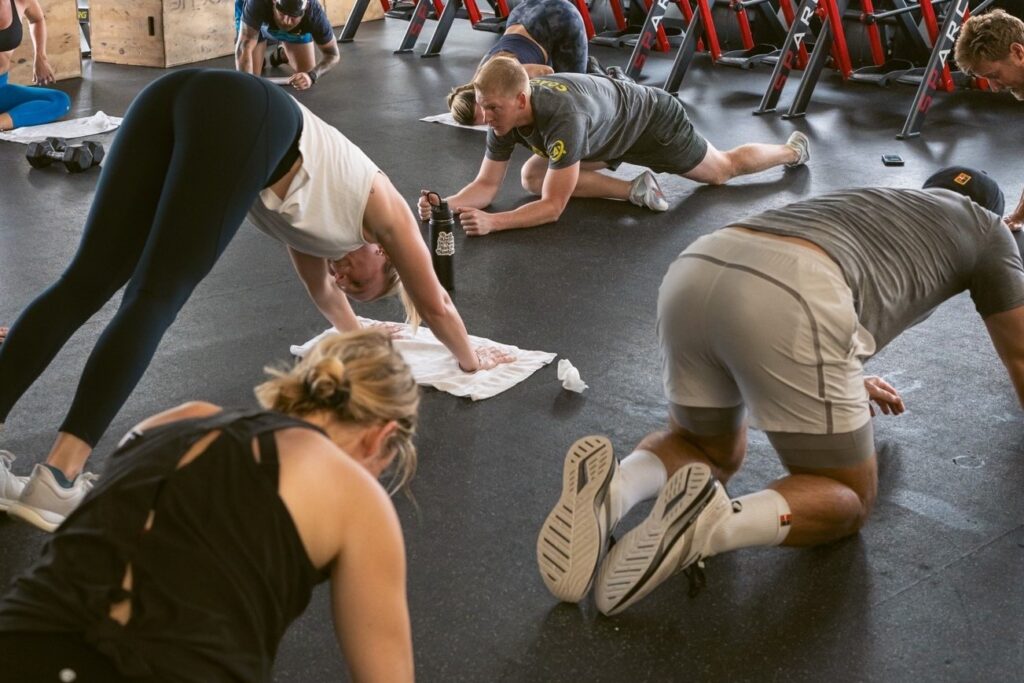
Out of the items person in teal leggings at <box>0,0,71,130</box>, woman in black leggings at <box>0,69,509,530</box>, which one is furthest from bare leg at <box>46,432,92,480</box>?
person in teal leggings at <box>0,0,71,130</box>

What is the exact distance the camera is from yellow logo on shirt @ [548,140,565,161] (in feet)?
14.5

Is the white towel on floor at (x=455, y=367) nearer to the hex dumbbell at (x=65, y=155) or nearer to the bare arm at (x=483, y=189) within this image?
the bare arm at (x=483, y=189)

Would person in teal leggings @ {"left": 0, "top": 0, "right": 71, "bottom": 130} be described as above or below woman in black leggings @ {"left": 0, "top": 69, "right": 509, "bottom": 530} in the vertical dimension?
below

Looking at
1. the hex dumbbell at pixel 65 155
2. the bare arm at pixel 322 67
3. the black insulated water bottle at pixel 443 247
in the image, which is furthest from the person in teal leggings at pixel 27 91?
the black insulated water bottle at pixel 443 247

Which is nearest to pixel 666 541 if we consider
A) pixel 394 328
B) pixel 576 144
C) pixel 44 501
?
pixel 44 501

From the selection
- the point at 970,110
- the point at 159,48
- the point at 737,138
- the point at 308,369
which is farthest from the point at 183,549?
the point at 159,48

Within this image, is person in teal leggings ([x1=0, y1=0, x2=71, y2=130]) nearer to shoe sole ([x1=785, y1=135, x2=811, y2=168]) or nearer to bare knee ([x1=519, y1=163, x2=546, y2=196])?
bare knee ([x1=519, y1=163, x2=546, y2=196])

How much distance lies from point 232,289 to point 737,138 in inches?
124

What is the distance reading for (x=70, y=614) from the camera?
1288 millimetres

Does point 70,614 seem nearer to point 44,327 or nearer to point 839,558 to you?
point 44,327

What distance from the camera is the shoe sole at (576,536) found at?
2.21 m

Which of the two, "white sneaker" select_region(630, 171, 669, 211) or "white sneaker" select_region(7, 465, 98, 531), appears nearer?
"white sneaker" select_region(7, 465, 98, 531)

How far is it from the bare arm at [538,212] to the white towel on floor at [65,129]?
251cm

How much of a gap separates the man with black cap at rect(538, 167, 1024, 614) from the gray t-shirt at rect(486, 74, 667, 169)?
203 centimetres
